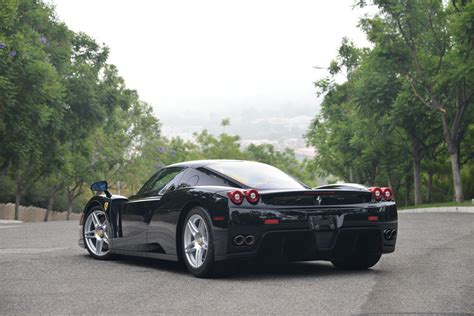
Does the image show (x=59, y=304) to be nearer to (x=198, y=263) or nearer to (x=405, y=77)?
(x=198, y=263)

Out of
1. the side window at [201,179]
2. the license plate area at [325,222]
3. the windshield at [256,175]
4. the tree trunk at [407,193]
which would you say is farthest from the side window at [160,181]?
the tree trunk at [407,193]

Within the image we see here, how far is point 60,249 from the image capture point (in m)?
12.6

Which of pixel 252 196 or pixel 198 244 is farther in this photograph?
pixel 198 244

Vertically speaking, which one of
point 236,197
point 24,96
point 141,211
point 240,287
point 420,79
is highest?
point 420,79

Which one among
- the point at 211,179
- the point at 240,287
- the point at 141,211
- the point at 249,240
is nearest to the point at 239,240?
the point at 249,240

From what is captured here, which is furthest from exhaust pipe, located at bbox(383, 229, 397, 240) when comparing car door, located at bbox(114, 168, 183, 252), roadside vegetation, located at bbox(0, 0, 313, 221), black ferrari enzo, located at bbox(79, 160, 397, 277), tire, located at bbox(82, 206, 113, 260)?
roadside vegetation, located at bbox(0, 0, 313, 221)

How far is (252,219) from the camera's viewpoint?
312 inches

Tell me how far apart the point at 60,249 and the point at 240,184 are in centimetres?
501

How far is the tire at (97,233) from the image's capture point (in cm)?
1043

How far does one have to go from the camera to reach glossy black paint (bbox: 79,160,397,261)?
7945 mm

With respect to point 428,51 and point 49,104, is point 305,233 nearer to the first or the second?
point 49,104

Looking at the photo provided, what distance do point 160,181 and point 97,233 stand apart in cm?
159

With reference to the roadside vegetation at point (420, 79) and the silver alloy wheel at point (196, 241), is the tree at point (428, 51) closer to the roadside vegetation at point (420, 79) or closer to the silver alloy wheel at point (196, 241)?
the roadside vegetation at point (420, 79)

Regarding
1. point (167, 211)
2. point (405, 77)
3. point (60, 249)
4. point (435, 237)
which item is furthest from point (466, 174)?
point (167, 211)
